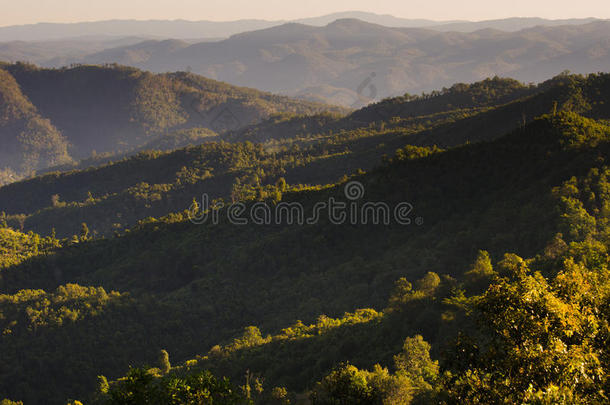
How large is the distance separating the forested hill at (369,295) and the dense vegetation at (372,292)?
0.48 feet

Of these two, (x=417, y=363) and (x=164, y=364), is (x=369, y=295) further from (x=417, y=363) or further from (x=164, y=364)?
(x=417, y=363)

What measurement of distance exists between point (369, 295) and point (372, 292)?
560 mm

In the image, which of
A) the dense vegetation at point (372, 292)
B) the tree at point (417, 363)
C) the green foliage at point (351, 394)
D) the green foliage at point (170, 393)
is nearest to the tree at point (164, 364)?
the dense vegetation at point (372, 292)

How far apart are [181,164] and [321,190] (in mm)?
108158

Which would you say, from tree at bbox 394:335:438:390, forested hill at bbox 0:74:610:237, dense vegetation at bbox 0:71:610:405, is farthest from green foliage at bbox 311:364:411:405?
forested hill at bbox 0:74:610:237

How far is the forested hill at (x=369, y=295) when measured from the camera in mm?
14117

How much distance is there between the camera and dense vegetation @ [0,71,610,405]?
47.0ft

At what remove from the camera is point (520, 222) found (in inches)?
2110

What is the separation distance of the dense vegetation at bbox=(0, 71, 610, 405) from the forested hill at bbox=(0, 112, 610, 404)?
147 mm

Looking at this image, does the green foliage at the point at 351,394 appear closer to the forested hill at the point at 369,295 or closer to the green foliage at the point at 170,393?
the forested hill at the point at 369,295

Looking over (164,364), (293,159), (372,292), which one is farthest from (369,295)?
(293,159)

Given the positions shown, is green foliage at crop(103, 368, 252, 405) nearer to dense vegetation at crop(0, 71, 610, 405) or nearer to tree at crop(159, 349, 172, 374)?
dense vegetation at crop(0, 71, 610, 405)

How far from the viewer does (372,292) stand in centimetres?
5888

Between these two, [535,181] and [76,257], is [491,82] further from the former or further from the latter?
[76,257]
